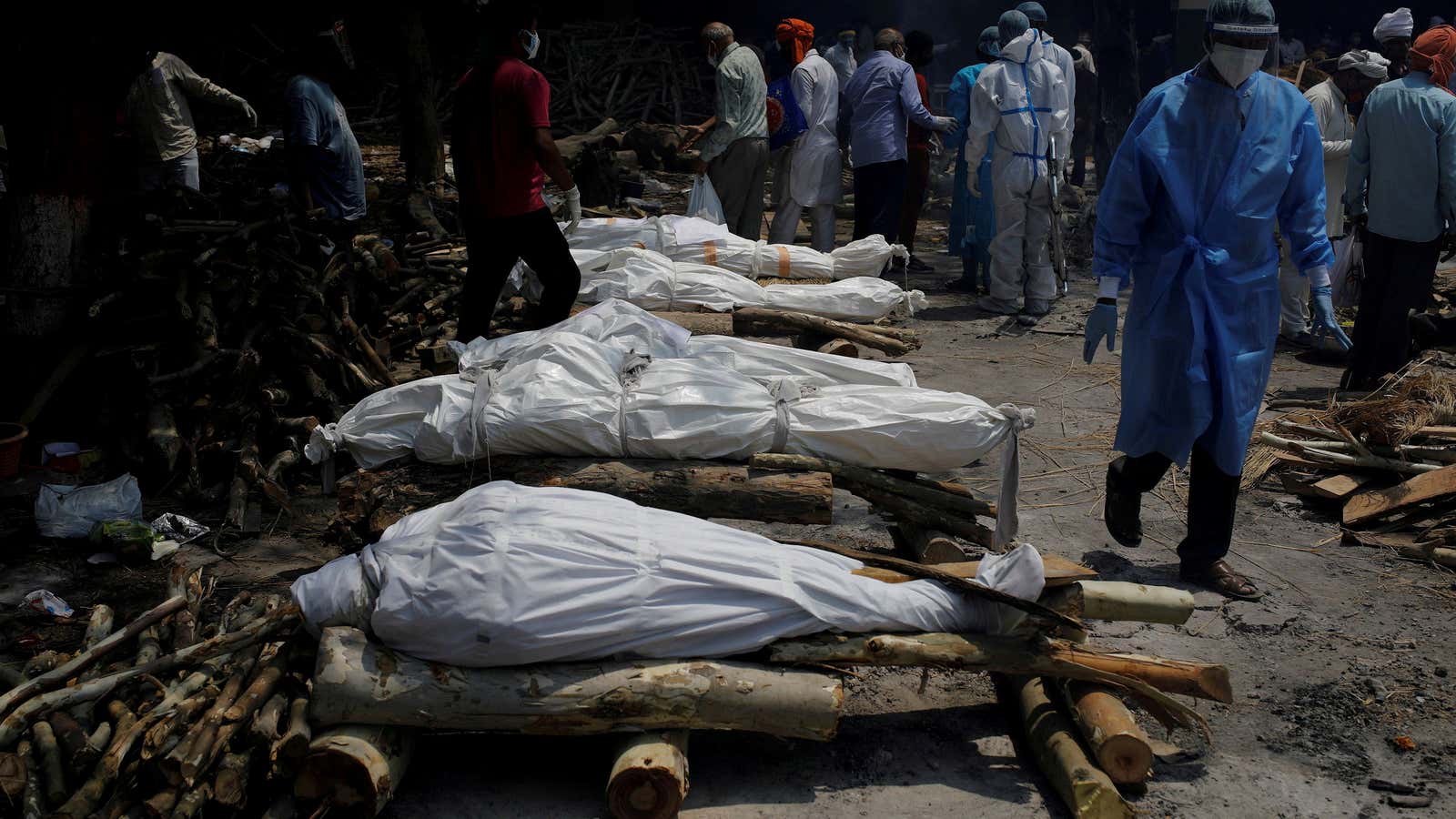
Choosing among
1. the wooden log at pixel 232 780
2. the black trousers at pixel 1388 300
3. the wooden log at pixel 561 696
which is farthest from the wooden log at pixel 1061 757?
the black trousers at pixel 1388 300

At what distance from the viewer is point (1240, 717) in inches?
135

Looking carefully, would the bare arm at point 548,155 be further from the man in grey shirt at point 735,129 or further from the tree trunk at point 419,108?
the tree trunk at point 419,108

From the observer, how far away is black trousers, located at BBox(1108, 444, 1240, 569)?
4.14 metres

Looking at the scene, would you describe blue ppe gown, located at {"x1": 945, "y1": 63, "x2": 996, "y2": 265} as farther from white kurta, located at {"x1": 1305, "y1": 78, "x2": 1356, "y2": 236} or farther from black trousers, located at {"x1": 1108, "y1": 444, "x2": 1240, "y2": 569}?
black trousers, located at {"x1": 1108, "y1": 444, "x2": 1240, "y2": 569}

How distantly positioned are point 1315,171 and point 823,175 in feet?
18.3

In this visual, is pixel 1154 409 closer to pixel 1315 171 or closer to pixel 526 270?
pixel 1315 171

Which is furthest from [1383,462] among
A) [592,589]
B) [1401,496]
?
[592,589]

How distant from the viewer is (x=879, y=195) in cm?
902

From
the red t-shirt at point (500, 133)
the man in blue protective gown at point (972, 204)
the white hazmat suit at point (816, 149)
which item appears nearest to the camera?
the red t-shirt at point (500, 133)

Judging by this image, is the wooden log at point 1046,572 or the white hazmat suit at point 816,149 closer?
the wooden log at point 1046,572

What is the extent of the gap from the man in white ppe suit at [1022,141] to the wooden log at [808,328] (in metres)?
2.37

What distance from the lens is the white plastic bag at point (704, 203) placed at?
8375mm

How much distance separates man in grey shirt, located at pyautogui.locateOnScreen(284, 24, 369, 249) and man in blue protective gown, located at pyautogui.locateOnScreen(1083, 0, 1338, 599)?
4.63 metres

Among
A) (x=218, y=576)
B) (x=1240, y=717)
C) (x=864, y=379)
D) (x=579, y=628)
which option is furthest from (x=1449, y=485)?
(x=218, y=576)
